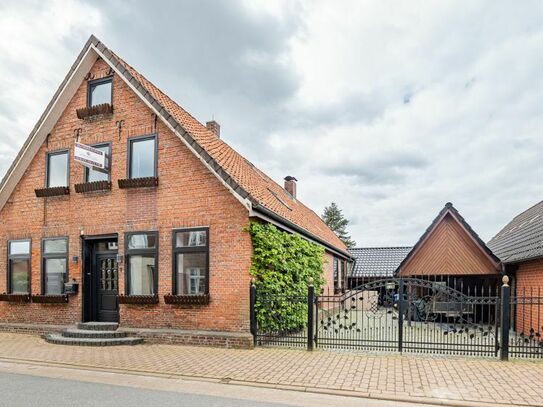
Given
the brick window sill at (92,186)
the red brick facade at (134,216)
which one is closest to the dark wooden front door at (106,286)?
the red brick facade at (134,216)

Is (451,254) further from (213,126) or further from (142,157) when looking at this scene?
(142,157)

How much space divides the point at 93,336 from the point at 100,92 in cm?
710

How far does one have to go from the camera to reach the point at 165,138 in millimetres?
11383

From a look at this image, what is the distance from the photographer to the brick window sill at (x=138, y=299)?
10.9m

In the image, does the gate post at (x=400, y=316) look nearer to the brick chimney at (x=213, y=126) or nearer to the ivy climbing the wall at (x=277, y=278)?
the ivy climbing the wall at (x=277, y=278)

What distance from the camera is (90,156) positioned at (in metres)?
11.3

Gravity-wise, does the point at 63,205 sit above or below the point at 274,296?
above

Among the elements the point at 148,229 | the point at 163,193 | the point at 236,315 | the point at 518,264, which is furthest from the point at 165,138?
the point at 518,264

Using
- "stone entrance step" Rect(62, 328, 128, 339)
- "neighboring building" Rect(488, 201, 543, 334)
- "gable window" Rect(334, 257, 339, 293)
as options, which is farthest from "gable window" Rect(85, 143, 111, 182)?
"gable window" Rect(334, 257, 339, 293)

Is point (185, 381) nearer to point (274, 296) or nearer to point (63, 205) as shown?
point (274, 296)

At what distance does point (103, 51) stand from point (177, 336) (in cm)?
835

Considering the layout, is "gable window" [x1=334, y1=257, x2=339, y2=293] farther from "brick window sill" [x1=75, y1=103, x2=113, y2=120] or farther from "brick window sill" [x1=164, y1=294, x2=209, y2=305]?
"brick window sill" [x1=75, y1=103, x2=113, y2=120]

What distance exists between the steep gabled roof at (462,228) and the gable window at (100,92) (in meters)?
11.5

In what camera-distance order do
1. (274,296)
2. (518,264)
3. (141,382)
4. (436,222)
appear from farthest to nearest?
1. (436,222)
2. (518,264)
3. (274,296)
4. (141,382)
